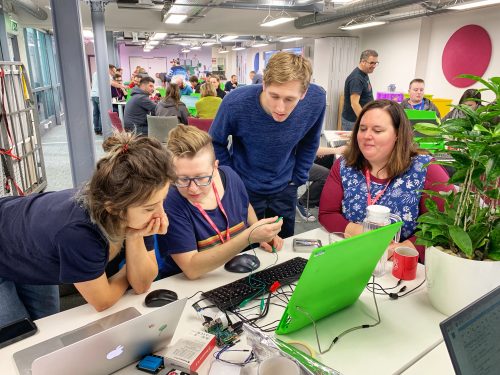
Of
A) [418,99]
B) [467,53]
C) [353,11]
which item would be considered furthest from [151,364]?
[467,53]

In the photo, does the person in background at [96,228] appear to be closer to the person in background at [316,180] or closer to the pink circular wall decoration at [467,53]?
the person in background at [316,180]

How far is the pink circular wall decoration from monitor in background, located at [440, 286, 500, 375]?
21.7 ft

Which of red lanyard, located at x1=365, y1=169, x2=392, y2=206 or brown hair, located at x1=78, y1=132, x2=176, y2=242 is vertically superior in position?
brown hair, located at x1=78, y1=132, x2=176, y2=242

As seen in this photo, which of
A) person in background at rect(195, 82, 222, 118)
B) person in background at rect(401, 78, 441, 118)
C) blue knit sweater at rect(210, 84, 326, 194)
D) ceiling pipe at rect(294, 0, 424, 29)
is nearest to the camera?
blue knit sweater at rect(210, 84, 326, 194)

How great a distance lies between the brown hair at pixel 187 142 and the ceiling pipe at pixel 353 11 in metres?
5.62

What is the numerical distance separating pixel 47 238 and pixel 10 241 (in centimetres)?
21

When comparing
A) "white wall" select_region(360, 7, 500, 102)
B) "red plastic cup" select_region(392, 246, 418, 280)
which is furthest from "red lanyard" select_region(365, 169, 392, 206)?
"white wall" select_region(360, 7, 500, 102)

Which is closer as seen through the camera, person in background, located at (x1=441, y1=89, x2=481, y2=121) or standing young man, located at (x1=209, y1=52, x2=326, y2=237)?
person in background, located at (x1=441, y1=89, x2=481, y2=121)

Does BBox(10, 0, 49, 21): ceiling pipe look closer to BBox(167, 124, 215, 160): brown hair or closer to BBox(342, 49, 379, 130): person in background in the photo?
BBox(342, 49, 379, 130): person in background

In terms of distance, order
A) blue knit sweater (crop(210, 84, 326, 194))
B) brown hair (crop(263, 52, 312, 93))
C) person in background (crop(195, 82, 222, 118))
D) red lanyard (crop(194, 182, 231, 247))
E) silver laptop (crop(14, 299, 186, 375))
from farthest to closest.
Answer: person in background (crop(195, 82, 222, 118)), blue knit sweater (crop(210, 84, 326, 194)), brown hair (crop(263, 52, 312, 93)), red lanyard (crop(194, 182, 231, 247)), silver laptop (crop(14, 299, 186, 375))

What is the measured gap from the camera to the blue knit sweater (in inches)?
80.4

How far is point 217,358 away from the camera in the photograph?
105 centimetres

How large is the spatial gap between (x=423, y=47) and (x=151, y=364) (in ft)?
27.5

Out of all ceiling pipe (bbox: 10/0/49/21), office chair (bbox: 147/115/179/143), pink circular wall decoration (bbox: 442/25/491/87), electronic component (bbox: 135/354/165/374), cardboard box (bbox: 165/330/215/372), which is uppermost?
ceiling pipe (bbox: 10/0/49/21)
